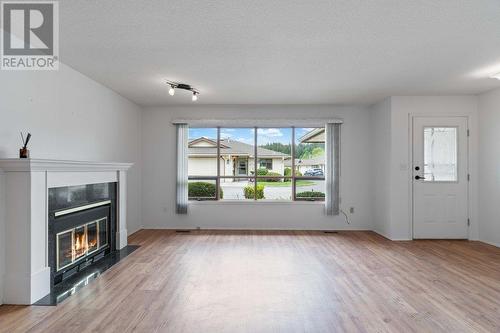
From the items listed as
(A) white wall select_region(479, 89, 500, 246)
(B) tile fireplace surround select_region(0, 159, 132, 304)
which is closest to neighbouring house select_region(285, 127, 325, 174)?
(A) white wall select_region(479, 89, 500, 246)

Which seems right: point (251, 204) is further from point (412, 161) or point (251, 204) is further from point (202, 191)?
point (412, 161)

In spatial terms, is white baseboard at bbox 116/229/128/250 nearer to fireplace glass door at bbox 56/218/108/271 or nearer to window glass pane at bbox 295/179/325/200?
fireplace glass door at bbox 56/218/108/271

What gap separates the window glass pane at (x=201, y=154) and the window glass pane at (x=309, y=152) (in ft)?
5.80

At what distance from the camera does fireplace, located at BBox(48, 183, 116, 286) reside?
307cm

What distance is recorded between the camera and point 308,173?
624cm

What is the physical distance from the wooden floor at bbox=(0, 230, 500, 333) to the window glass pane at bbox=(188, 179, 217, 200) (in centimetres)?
167

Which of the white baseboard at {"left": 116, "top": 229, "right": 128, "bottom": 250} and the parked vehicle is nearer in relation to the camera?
the white baseboard at {"left": 116, "top": 229, "right": 128, "bottom": 250}

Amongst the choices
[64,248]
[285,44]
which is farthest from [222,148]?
[64,248]

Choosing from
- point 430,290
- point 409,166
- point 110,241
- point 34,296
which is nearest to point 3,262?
point 34,296

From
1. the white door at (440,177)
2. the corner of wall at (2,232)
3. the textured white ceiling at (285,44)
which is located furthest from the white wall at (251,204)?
the corner of wall at (2,232)

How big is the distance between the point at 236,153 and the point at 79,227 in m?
3.41

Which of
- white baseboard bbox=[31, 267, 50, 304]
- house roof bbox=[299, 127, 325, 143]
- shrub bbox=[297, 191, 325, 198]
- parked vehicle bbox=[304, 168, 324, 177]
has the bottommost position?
white baseboard bbox=[31, 267, 50, 304]

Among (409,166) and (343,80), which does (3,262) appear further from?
(409,166)

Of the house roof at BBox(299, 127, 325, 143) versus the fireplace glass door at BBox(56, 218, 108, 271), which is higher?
the house roof at BBox(299, 127, 325, 143)
